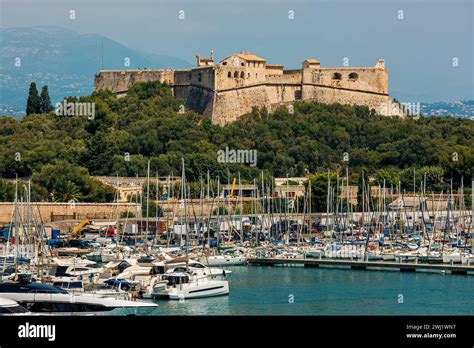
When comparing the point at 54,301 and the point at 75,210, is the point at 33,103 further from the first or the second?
the point at 54,301

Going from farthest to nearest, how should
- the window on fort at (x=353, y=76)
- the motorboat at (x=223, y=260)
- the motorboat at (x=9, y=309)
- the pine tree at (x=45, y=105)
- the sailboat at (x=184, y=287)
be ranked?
the pine tree at (x=45, y=105) < the window on fort at (x=353, y=76) < the motorboat at (x=223, y=260) < the sailboat at (x=184, y=287) < the motorboat at (x=9, y=309)

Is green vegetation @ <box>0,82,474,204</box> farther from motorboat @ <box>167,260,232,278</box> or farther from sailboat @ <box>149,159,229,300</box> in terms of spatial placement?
sailboat @ <box>149,159,229,300</box>

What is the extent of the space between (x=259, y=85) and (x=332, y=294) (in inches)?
1404

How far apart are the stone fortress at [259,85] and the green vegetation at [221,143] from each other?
2.55 feet

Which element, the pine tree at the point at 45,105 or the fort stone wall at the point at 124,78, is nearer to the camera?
the fort stone wall at the point at 124,78

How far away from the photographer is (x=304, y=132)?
60375mm

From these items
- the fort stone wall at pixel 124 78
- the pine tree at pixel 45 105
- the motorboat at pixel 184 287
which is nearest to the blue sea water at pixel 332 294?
the motorboat at pixel 184 287

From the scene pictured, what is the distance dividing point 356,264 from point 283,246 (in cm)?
435

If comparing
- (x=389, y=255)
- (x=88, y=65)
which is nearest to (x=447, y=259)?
(x=389, y=255)

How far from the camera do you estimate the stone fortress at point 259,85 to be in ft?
199

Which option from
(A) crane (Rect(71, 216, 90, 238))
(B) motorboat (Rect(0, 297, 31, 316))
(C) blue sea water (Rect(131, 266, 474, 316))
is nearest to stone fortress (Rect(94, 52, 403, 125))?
(A) crane (Rect(71, 216, 90, 238))

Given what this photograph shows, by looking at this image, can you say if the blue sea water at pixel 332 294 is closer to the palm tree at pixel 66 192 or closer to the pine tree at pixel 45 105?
the palm tree at pixel 66 192

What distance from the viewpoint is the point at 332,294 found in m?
26.6
